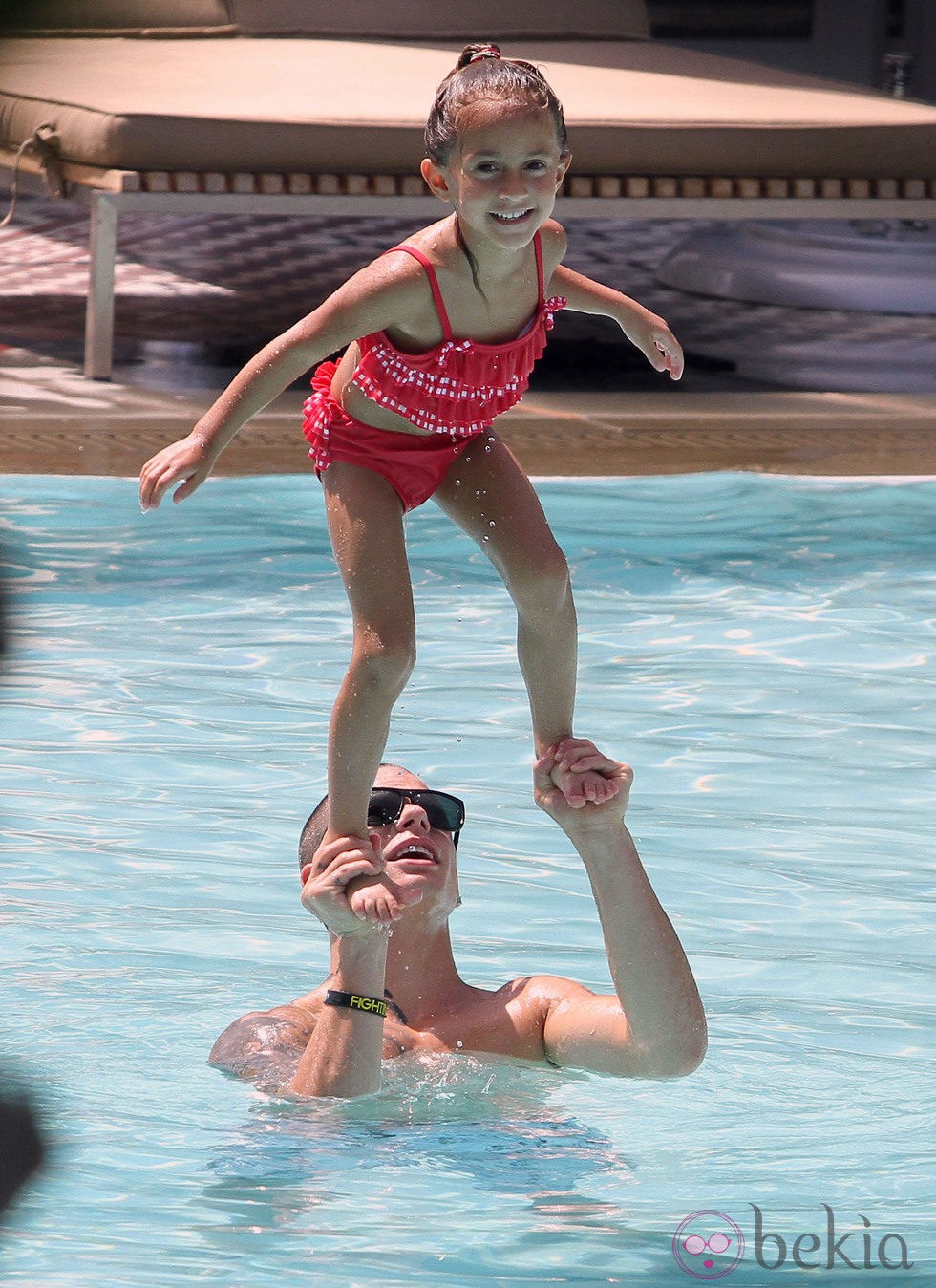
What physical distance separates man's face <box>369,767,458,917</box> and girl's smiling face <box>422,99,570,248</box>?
93cm

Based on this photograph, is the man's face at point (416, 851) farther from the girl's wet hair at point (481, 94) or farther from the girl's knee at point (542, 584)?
the girl's wet hair at point (481, 94)

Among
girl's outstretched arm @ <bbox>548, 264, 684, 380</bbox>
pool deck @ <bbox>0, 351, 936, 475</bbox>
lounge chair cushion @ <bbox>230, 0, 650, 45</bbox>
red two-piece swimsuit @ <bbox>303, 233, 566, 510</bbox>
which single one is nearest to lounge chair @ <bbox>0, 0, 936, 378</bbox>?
pool deck @ <bbox>0, 351, 936, 475</bbox>

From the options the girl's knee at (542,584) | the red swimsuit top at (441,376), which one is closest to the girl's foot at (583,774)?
the girl's knee at (542,584)

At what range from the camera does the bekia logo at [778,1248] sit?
2.59 metres

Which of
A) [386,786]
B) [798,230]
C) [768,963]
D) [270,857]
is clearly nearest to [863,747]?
[768,963]

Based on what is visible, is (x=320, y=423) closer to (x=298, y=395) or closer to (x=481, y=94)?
(x=481, y=94)

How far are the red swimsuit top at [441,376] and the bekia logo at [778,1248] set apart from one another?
1.26 metres

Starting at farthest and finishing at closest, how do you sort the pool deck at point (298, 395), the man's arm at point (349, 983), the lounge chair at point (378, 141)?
the lounge chair at point (378, 141), the pool deck at point (298, 395), the man's arm at point (349, 983)

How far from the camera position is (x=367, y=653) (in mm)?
2611

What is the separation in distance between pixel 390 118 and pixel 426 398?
5.66 m

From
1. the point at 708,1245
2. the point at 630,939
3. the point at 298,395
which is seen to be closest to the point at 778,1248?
the point at 708,1245

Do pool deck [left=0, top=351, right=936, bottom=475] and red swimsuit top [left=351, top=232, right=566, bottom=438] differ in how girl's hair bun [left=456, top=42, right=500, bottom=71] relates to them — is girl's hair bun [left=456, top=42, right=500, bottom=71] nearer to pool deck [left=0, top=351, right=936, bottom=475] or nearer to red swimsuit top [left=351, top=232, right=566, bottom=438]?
red swimsuit top [left=351, top=232, right=566, bottom=438]

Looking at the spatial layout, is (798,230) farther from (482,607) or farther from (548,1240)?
(548,1240)

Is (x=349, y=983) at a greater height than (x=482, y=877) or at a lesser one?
greater
